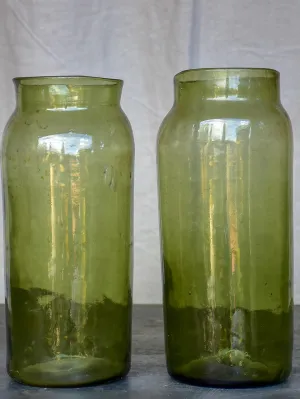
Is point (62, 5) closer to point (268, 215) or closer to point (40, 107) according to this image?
point (40, 107)

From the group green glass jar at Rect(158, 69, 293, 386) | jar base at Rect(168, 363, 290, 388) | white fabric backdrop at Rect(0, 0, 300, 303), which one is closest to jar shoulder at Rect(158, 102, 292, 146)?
green glass jar at Rect(158, 69, 293, 386)

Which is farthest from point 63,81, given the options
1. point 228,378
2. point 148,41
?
point 148,41

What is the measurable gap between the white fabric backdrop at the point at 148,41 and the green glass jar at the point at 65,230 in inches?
20.0

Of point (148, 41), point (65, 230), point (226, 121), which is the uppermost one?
point (148, 41)

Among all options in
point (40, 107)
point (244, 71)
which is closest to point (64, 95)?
point (40, 107)

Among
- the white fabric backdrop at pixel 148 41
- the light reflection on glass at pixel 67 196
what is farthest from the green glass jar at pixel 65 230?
the white fabric backdrop at pixel 148 41

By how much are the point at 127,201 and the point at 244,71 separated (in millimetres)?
176

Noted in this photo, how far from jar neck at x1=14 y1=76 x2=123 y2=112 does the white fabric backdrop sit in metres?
0.51

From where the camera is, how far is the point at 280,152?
0.82 meters

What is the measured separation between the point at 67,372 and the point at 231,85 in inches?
12.8

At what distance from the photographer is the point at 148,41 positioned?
133 cm

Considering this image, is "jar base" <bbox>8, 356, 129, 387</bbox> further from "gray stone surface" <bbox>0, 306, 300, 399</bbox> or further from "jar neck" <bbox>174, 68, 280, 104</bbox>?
"jar neck" <bbox>174, 68, 280, 104</bbox>

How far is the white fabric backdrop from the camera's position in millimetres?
1316

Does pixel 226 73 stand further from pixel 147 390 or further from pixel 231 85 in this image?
pixel 147 390
